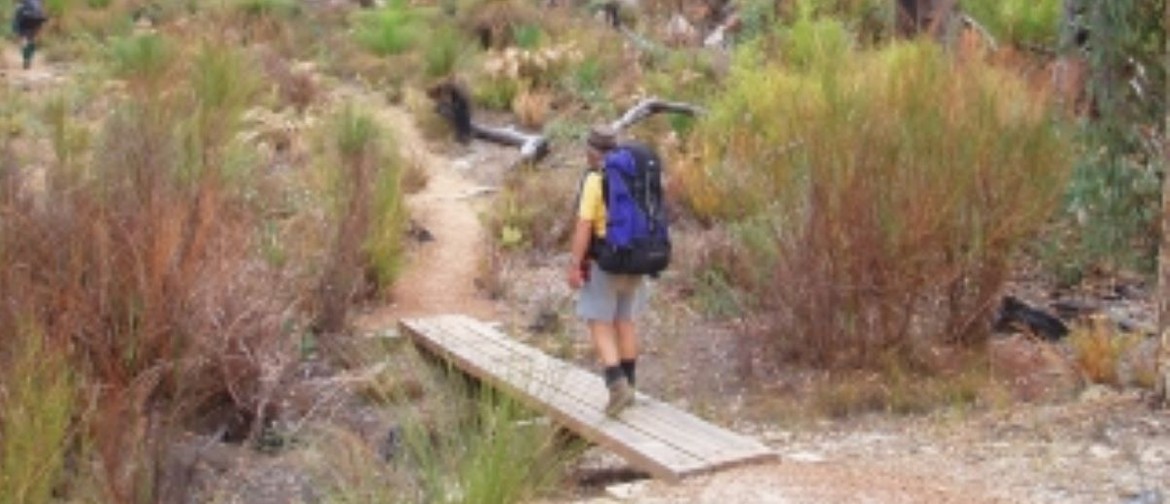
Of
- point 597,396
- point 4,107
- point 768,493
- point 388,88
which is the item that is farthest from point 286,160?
point 768,493

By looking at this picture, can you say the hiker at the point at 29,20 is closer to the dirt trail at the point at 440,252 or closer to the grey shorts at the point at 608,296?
the dirt trail at the point at 440,252

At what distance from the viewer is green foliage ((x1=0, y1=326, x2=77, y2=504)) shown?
701 centimetres

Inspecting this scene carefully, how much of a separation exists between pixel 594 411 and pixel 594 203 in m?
0.92

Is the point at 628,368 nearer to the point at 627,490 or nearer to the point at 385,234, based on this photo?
the point at 627,490

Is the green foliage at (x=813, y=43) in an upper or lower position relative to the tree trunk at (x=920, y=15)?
lower

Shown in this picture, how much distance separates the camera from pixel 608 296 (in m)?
8.48

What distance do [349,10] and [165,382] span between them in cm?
1741

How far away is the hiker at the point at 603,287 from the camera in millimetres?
8203

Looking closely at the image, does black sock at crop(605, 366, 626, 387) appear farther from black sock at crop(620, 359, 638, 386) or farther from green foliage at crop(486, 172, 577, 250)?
green foliage at crop(486, 172, 577, 250)

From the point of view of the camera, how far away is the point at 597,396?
28.3 feet

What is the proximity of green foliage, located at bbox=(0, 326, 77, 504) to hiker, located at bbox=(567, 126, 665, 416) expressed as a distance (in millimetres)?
2205

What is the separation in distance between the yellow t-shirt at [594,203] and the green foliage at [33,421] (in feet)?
7.51

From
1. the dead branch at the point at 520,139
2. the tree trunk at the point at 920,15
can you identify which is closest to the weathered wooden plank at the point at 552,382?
the dead branch at the point at 520,139

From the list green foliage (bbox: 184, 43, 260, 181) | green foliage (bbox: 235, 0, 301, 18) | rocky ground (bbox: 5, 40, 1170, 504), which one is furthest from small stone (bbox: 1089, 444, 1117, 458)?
green foliage (bbox: 235, 0, 301, 18)
